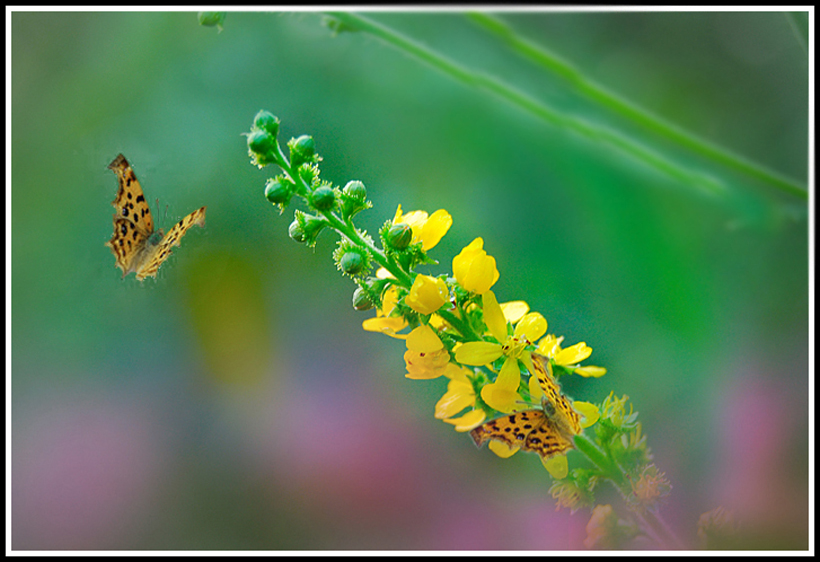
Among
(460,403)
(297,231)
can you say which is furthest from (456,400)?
(297,231)

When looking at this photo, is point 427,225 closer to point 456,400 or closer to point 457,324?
point 457,324

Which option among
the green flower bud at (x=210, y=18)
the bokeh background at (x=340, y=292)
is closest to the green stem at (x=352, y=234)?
the bokeh background at (x=340, y=292)

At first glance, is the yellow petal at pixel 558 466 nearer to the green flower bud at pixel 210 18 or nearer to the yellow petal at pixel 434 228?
the yellow petal at pixel 434 228

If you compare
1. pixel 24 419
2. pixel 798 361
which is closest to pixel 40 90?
pixel 24 419

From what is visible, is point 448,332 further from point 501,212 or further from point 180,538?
point 180,538

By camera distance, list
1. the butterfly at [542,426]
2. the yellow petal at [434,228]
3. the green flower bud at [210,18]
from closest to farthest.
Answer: the butterfly at [542,426]
the yellow petal at [434,228]
the green flower bud at [210,18]
